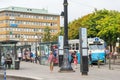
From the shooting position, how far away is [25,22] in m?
162

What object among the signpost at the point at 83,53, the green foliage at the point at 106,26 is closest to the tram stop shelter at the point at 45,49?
the green foliage at the point at 106,26

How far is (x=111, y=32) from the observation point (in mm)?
62438

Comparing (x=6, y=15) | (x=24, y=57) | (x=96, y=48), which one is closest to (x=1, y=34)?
(x=6, y=15)

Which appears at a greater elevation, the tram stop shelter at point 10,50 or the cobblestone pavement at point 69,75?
the tram stop shelter at point 10,50

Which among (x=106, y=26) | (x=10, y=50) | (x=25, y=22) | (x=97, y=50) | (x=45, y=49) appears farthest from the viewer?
(x=25, y=22)

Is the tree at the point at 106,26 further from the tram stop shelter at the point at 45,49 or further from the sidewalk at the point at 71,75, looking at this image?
the sidewalk at the point at 71,75

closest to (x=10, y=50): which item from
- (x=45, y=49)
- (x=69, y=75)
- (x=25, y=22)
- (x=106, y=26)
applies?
(x=45, y=49)

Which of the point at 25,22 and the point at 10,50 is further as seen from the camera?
the point at 25,22

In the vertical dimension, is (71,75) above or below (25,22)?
below

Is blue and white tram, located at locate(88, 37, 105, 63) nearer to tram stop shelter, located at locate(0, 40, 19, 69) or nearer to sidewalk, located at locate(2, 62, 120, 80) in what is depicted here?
tram stop shelter, located at locate(0, 40, 19, 69)

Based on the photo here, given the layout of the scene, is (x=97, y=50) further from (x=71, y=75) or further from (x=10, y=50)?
(x=71, y=75)

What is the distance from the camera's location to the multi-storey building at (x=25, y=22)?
155 m

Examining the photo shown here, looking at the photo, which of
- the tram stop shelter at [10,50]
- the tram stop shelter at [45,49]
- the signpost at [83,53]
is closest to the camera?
the signpost at [83,53]

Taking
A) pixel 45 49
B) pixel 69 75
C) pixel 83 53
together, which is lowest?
pixel 69 75
